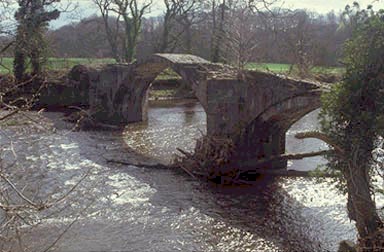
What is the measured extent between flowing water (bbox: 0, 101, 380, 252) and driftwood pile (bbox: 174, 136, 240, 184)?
2.22ft

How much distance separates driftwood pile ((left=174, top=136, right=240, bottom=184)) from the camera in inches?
677

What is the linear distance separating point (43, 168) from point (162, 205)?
5417 mm

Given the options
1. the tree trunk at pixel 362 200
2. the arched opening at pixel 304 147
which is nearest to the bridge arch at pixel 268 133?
the arched opening at pixel 304 147

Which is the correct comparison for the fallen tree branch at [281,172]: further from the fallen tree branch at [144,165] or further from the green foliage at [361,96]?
the green foliage at [361,96]

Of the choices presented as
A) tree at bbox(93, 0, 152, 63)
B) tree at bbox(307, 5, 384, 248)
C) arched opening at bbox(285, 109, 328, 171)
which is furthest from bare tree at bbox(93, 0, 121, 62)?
tree at bbox(307, 5, 384, 248)

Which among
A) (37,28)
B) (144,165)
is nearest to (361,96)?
(144,165)

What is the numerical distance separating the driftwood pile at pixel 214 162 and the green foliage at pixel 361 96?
6.80 metres

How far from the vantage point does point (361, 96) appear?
10.2 meters

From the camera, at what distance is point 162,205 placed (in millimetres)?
14555

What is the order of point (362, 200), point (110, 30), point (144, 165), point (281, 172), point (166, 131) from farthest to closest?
point (110, 30) < point (166, 131) < point (144, 165) < point (281, 172) < point (362, 200)

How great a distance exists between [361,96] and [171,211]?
6.05 meters

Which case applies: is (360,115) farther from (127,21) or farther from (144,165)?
(127,21)

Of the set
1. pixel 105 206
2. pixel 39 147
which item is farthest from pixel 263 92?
pixel 39 147

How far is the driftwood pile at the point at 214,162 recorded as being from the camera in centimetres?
1719
